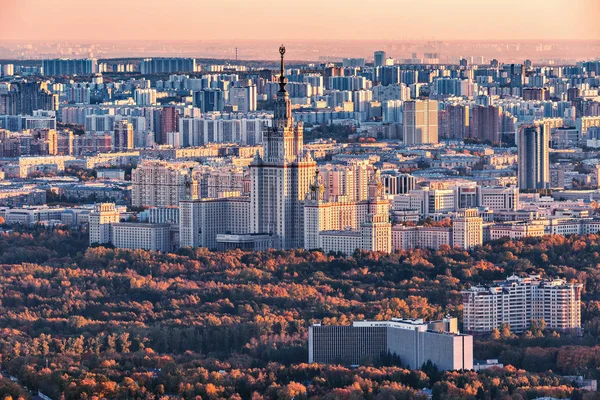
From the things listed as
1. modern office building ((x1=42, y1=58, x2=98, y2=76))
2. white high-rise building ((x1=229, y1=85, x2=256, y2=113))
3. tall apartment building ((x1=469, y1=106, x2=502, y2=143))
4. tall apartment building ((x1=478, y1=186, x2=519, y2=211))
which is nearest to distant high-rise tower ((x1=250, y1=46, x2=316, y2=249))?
tall apartment building ((x1=478, y1=186, x2=519, y2=211))

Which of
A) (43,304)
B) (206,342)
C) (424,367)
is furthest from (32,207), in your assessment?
(424,367)

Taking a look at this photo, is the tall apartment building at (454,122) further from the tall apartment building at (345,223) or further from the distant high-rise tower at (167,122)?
the tall apartment building at (345,223)

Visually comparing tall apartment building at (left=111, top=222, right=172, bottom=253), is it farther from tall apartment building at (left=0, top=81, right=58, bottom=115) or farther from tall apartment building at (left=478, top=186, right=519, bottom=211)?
tall apartment building at (left=0, top=81, right=58, bottom=115)

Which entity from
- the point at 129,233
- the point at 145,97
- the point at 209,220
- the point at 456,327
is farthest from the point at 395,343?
the point at 145,97

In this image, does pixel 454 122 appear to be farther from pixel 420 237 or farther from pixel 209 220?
pixel 420 237

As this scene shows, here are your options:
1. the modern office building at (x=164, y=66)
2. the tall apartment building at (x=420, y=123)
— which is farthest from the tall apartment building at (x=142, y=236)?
the modern office building at (x=164, y=66)

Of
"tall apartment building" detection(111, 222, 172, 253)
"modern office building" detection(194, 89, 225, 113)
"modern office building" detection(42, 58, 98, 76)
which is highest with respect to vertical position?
"modern office building" detection(42, 58, 98, 76)
